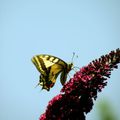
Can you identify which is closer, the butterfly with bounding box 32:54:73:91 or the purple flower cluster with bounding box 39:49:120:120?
the purple flower cluster with bounding box 39:49:120:120

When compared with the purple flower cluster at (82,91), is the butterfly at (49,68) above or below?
above

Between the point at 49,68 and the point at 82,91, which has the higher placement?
the point at 49,68

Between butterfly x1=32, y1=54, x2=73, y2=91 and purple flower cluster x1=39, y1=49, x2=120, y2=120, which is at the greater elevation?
butterfly x1=32, y1=54, x2=73, y2=91

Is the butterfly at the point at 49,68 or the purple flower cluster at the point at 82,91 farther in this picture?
the butterfly at the point at 49,68

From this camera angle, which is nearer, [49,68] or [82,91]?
[82,91]
